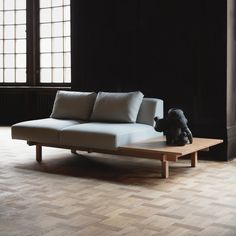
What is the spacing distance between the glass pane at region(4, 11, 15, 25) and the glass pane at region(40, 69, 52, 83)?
1.16 m

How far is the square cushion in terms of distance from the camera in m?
5.13

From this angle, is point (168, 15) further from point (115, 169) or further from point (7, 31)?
point (7, 31)

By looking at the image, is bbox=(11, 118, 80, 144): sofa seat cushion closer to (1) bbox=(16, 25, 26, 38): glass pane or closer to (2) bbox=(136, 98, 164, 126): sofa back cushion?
(2) bbox=(136, 98, 164, 126): sofa back cushion

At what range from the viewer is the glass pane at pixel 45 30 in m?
8.64

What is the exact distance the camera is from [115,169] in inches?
188

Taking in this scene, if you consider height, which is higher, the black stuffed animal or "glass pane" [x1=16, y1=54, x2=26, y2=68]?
"glass pane" [x1=16, y1=54, x2=26, y2=68]

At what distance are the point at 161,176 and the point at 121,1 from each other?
2.45 metres

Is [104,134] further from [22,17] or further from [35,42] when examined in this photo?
[22,17]

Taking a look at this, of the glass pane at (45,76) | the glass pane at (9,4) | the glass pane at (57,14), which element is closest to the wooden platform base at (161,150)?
the glass pane at (45,76)

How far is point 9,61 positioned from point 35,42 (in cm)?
69

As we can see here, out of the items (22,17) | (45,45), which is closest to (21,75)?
(45,45)

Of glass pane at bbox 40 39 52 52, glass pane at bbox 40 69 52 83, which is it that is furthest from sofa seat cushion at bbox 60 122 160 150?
glass pane at bbox 40 39 52 52

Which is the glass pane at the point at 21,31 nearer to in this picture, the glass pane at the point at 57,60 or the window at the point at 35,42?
the window at the point at 35,42

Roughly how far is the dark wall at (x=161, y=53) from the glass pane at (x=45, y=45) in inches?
97.5
